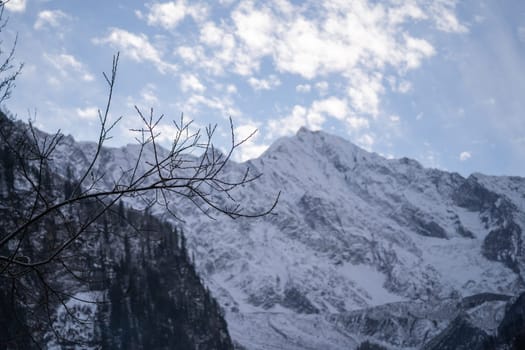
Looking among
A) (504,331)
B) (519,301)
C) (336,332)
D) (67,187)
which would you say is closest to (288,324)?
(336,332)

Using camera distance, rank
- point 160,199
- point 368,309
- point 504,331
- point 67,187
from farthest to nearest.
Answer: point 368,309 < point 504,331 < point 67,187 < point 160,199

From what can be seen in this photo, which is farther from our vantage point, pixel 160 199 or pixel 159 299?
pixel 159 299

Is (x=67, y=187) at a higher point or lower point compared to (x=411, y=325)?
higher

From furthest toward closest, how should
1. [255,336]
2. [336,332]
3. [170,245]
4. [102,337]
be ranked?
[336,332]
[255,336]
[170,245]
[102,337]

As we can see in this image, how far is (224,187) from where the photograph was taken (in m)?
3.80

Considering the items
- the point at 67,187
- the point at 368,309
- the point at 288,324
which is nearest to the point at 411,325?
the point at 368,309

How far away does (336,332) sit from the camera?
17150cm

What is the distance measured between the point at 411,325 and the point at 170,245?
12726 centimetres

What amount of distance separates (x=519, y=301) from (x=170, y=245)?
73058 millimetres

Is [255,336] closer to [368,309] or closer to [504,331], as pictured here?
[368,309]

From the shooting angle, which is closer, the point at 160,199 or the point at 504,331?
the point at 160,199

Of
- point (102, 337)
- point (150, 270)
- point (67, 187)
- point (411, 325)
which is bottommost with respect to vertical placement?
point (411, 325)

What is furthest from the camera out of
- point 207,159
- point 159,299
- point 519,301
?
point 519,301

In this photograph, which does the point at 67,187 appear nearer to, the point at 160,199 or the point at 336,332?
the point at 160,199
